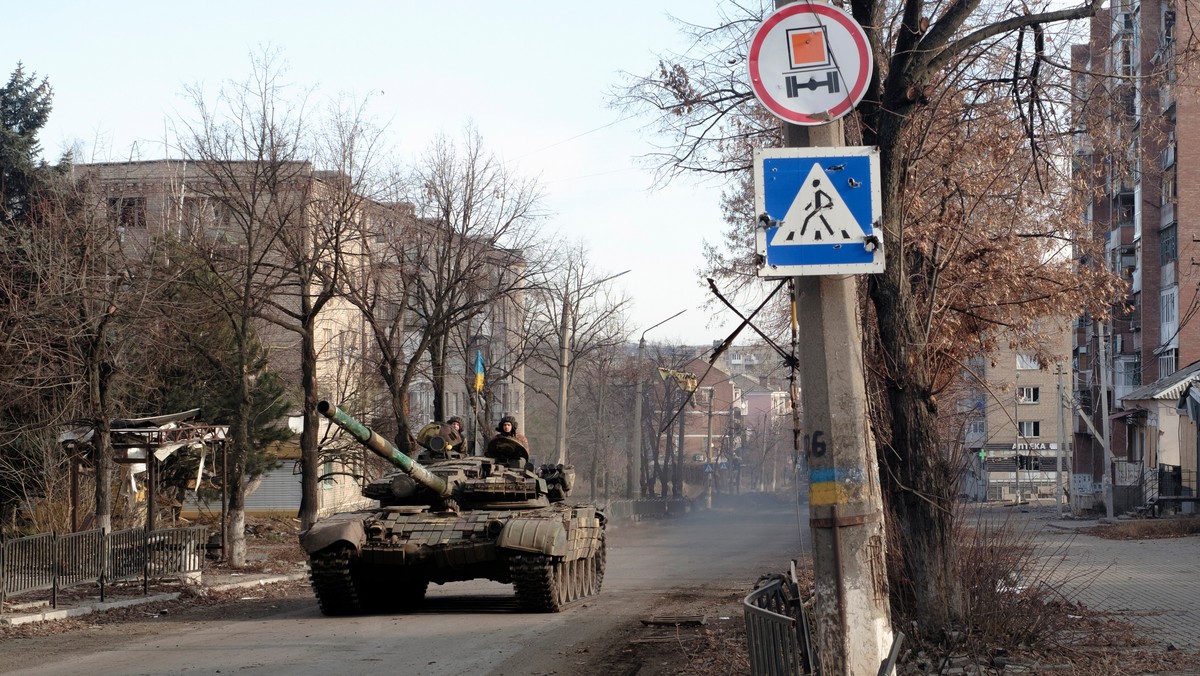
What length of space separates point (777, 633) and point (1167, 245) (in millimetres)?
45920

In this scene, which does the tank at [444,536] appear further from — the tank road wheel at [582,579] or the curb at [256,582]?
the curb at [256,582]

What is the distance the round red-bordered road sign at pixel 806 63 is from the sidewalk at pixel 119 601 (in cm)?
1129

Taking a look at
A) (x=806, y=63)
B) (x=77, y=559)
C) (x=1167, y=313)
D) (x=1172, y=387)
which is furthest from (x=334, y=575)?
(x=1167, y=313)

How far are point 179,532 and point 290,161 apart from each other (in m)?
7.71

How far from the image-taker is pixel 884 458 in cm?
948

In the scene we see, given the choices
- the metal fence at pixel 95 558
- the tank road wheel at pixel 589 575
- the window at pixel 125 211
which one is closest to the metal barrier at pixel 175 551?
the metal fence at pixel 95 558

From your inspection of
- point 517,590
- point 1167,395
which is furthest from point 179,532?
point 1167,395

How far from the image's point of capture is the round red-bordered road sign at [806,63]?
5.98 metres

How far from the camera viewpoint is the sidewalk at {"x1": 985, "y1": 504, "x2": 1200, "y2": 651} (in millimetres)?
11977

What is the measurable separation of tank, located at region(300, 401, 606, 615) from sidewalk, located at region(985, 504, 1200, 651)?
17.5 ft

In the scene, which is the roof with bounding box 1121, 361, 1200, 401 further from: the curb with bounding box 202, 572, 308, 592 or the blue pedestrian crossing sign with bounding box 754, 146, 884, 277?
the blue pedestrian crossing sign with bounding box 754, 146, 884, 277

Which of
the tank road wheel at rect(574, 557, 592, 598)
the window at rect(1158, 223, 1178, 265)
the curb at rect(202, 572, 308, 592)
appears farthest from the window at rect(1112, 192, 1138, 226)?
the curb at rect(202, 572, 308, 592)

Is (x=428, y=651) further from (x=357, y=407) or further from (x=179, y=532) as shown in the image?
(x=357, y=407)

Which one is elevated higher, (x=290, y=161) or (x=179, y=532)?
(x=290, y=161)
